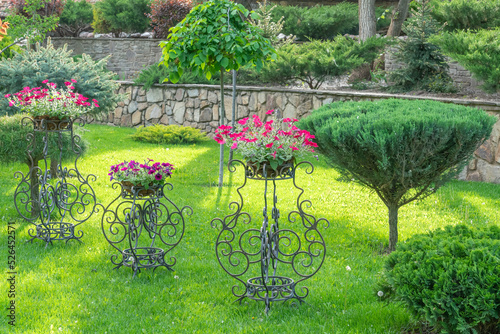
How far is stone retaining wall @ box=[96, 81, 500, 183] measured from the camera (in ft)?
25.2

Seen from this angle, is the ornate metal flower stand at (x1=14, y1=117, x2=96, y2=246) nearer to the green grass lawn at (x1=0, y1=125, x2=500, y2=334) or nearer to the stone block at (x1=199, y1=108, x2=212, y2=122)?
the green grass lawn at (x1=0, y1=125, x2=500, y2=334)

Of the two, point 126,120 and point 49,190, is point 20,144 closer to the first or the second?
point 49,190

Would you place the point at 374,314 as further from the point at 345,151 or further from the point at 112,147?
the point at 112,147

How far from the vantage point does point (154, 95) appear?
12.0 meters

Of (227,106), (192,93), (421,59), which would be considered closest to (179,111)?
(192,93)

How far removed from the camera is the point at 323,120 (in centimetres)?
482

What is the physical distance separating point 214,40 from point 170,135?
471 cm

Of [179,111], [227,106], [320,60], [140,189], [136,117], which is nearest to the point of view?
[140,189]

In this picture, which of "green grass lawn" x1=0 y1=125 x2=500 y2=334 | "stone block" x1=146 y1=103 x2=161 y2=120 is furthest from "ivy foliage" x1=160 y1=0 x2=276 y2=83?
"stone block" x1=146 y1=103 x2=161 y2=120

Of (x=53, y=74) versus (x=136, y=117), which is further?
(x=136, y=117)

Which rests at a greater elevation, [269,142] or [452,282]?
[269,142]

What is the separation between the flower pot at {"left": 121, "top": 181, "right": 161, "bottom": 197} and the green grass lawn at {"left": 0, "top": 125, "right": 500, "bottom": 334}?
699 mm

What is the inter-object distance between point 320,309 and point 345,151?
1433 millimetres

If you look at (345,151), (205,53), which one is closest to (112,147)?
(205,53)
